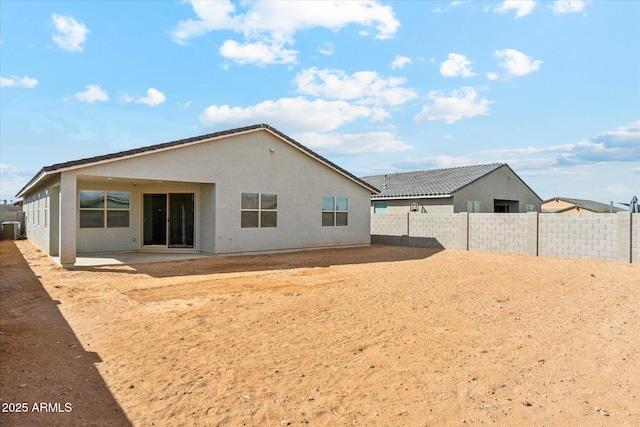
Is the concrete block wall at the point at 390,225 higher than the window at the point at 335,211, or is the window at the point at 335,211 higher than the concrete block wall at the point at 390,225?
the window at the point at 335,211

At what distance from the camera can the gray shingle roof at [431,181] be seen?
2538 cm

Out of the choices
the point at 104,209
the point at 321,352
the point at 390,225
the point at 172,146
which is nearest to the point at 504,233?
the point at 390,225

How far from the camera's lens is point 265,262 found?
1341cm

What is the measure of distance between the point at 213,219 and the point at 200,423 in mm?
11550

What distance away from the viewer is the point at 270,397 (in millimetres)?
3887

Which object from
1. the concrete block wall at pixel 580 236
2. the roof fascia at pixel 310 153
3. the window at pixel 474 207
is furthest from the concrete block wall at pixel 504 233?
the window at pixel 474 207

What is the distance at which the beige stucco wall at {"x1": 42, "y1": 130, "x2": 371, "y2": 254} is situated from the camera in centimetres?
1337

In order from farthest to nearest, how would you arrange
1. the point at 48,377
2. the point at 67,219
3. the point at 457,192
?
the point at 457,192
the point at 67,219
the point at 48,377

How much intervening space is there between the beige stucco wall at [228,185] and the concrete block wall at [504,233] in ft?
21.4

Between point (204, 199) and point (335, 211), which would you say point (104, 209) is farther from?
point (335, 211)

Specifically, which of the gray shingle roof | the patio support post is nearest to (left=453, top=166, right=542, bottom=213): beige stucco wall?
the gray shingle roof

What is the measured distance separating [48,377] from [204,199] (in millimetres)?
11116

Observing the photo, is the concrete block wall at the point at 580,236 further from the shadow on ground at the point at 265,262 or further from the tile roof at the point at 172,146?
the tile roof at the point at 172,146

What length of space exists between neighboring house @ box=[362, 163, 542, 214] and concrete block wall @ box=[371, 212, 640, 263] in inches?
183
